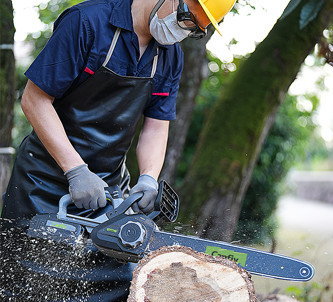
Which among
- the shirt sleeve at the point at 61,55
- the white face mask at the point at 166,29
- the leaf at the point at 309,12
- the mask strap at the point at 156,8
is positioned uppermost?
the leaf at the point at 309,12

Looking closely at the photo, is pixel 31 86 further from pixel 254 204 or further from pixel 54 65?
pixel 254 204

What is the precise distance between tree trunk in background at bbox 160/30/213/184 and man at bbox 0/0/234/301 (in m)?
1.77

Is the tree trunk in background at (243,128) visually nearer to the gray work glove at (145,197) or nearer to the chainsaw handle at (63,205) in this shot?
the gray work glove at (145,197)

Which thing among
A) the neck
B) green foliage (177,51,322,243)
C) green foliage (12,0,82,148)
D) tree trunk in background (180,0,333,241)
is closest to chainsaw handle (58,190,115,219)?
the neck

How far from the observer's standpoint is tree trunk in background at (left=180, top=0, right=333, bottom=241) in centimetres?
391

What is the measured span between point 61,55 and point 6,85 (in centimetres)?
216

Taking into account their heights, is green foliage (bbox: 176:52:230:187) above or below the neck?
below

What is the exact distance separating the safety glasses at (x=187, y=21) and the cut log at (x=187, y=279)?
1054mm

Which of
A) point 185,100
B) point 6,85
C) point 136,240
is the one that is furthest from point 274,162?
point 136,240

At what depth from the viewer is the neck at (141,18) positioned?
2.10 metres

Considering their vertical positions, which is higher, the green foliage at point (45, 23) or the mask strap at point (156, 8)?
the mask strap at point (156, 8)

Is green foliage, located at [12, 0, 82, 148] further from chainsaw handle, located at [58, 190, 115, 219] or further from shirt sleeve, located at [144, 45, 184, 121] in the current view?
chainsaw handle, located at [58, 190, 115, 219]

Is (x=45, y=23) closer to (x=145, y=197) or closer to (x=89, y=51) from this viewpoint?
(x=89, y=51)

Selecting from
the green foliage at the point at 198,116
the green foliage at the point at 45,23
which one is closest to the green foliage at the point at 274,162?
the green foliage at the point at 198,116
